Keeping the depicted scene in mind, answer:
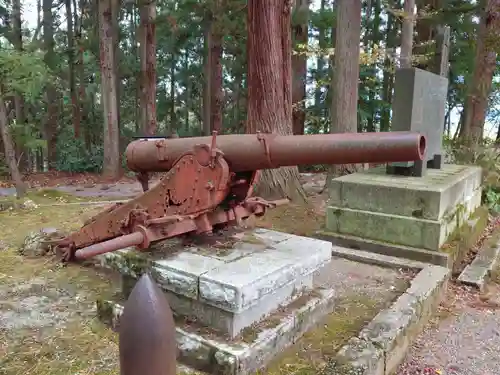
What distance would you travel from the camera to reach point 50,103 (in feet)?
62.6

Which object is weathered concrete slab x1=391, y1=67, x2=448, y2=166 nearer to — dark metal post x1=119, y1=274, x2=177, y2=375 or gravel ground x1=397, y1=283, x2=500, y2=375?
gravel ground x1=397, y1=283, x2=500, y2=375

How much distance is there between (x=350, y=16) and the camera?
26.2ft

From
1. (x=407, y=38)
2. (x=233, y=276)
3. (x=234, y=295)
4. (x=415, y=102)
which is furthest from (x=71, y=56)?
(x=234, y=295)

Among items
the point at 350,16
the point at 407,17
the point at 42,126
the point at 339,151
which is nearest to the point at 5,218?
the point at 339,151

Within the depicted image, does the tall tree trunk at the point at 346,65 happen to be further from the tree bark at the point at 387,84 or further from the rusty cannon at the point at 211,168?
the tree bark at the point at 387,84

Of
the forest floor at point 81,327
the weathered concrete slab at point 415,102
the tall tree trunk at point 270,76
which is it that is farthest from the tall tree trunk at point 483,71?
the forest floor at point 81,327

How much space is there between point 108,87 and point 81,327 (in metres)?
11.2

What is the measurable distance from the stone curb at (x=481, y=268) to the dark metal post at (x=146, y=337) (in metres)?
4.34

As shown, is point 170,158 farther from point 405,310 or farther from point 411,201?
point 411,201

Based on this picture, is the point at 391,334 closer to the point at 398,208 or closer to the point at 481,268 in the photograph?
the point at 398,208

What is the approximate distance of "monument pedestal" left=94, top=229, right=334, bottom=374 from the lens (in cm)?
255

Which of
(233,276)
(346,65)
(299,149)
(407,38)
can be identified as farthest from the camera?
(407,38)

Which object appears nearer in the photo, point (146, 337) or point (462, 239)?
point (146, 337)

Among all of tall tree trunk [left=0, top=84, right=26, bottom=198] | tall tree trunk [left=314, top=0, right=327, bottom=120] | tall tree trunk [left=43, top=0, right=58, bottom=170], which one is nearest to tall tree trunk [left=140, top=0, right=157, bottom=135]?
tall tree trunk [left=43, top=0, right=58, bottom=170]
